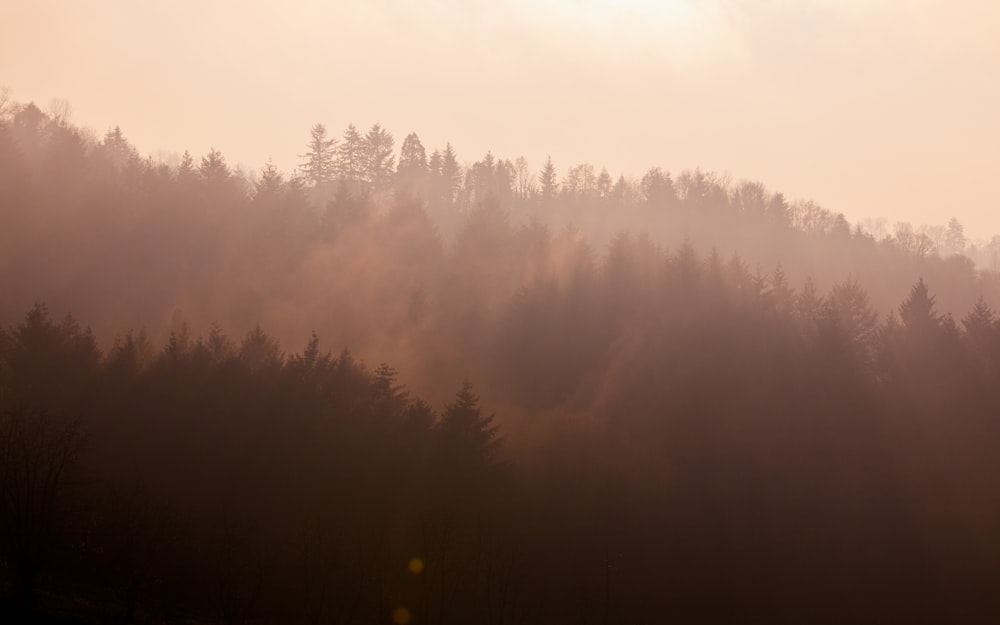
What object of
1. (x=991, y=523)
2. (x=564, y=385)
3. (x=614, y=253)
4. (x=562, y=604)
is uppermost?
(x=614, y=253)

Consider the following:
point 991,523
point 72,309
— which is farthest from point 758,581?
point 72,309

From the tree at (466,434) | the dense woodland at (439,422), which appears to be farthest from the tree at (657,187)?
the tree at (466,434)

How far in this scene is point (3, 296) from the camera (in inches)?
2643

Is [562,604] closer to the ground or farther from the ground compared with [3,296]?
closer to the ground

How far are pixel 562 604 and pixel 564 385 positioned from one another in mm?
25719

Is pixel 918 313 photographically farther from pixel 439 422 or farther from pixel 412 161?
pixel 412 161

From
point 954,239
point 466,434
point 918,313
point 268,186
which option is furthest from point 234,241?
point 954,239

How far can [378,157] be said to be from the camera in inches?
4294

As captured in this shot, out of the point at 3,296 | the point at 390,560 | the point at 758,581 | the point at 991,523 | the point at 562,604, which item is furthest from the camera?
the point at 3,296

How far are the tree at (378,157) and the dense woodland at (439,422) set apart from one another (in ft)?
68.2

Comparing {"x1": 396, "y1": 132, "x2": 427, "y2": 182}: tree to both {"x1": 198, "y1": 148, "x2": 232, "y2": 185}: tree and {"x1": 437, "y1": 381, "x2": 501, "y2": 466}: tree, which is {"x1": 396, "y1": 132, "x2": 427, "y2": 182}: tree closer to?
{"x1": 198, "y1": 148, "x2": 232, "y2": 185}: tree

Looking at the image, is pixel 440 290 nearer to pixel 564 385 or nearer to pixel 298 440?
pixel 564 385

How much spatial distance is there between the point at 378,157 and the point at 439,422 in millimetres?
61003

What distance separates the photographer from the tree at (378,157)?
10825 centimetres
